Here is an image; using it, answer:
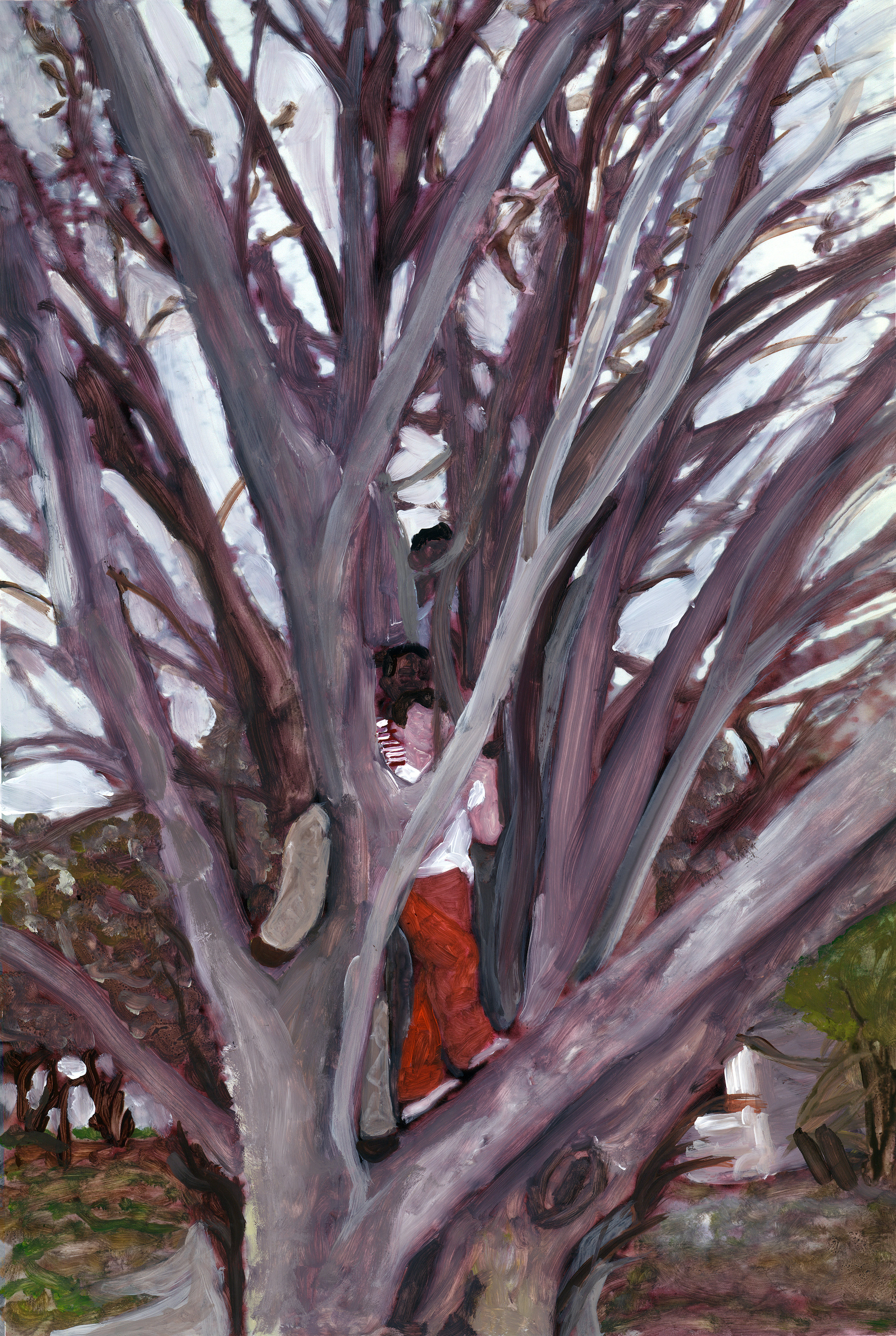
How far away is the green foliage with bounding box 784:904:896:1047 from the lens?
1.49 meters

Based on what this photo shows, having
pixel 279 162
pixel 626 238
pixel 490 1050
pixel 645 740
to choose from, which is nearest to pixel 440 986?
pixel 490 1050

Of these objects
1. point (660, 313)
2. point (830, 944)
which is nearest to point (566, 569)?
point (660, 313)

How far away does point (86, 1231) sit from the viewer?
5.08ft

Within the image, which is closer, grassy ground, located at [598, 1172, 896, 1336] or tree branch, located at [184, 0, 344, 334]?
grassy ground, located at [598, 1172, 896, 1336]

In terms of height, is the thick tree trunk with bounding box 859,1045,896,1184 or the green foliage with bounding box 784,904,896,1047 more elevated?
the green foliage with bounding box 784,904,896,1047

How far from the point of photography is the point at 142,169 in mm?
1559

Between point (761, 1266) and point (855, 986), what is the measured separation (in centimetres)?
54

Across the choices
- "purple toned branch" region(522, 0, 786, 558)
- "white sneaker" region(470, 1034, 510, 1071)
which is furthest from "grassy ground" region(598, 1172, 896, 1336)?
"purple toned branch" region(522, 0, 786, 558)

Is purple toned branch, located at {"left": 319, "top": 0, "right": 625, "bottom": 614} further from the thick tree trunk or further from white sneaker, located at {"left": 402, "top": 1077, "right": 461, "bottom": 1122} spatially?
the thick tree trunk

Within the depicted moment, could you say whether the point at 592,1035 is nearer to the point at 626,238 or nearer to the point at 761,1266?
the point at 761,1266

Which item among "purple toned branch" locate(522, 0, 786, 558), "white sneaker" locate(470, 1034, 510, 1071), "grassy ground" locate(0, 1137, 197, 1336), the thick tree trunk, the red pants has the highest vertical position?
"purple toned branch" locate(522, 0, 786, 558)

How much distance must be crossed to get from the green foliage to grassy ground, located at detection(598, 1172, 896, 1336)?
0.95ft

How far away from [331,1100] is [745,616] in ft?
3.97

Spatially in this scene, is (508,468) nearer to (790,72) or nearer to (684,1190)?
(790,72)
